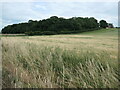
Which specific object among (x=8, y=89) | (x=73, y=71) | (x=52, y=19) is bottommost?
(x=8, y=89)

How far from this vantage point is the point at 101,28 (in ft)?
174

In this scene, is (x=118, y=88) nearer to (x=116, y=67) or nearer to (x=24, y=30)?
(x=116, y=67)

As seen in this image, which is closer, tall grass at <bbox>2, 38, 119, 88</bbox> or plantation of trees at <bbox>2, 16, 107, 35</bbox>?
tall grass at <bbox>2, 38, 119, 88</bbox>

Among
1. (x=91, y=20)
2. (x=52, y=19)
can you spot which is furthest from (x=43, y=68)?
(x=91, y=20)

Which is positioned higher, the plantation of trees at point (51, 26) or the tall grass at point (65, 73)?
the plantation of trees at point (51, 26)

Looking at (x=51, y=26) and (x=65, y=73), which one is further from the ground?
(x=51, y=26)

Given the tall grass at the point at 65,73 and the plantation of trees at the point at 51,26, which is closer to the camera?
the tall grass at the point at 65,73

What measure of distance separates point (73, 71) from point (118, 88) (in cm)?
82

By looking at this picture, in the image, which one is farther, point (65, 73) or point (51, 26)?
point (51, 26)

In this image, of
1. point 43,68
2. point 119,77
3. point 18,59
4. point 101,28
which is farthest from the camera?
point 101,28

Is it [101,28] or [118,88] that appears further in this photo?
[101,28]

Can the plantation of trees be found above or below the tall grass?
above

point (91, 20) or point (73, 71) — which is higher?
point (91, 20)

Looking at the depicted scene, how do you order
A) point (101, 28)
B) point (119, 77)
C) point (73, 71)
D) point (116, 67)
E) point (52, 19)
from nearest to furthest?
point (119, 77) → point (116, 67) → point (73, 71) → point (52, 19) → point (101, 28)
